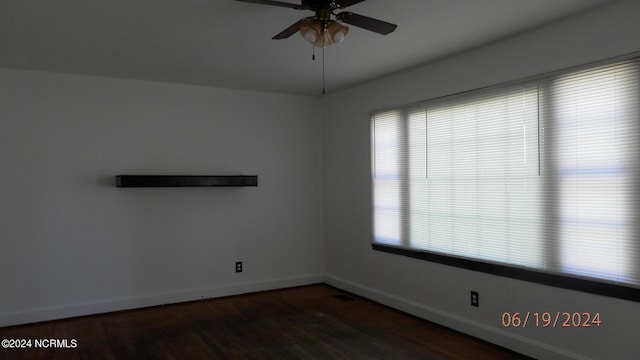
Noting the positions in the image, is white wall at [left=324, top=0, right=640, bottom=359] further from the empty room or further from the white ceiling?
the white ceiling

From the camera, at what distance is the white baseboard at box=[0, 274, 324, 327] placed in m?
4.08

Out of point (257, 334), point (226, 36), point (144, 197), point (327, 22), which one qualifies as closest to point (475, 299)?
point (257, 334)

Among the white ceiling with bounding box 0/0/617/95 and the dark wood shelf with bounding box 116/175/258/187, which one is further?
the dark wood shelf with bounding box 116/175/258/187

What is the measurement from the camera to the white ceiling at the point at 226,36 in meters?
2.68

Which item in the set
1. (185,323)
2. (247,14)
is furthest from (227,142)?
(247,14)

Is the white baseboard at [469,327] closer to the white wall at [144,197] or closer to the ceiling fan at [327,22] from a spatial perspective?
the white wall at [144,197]

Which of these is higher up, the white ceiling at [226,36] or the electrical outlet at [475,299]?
the white ceiling at [226,36]

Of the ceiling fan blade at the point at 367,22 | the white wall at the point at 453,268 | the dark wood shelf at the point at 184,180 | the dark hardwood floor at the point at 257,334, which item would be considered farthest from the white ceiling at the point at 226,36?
the dark hardwood floor at the point at 257,334

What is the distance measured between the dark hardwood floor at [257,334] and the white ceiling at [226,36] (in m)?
2.43

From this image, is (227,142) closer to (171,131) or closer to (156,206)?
(171,131)

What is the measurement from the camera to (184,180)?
14.8ft

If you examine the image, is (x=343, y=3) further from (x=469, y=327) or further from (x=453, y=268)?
(x=469, y=327)

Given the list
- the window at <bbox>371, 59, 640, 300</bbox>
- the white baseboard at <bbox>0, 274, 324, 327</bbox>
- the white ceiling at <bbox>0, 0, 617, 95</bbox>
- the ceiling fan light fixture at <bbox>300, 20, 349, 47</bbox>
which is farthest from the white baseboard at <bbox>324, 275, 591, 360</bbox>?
the ceiling fan light fixture at <bbox>300, 20, 349, 47</bbox>

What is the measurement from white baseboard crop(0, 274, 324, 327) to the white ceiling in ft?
7.62
